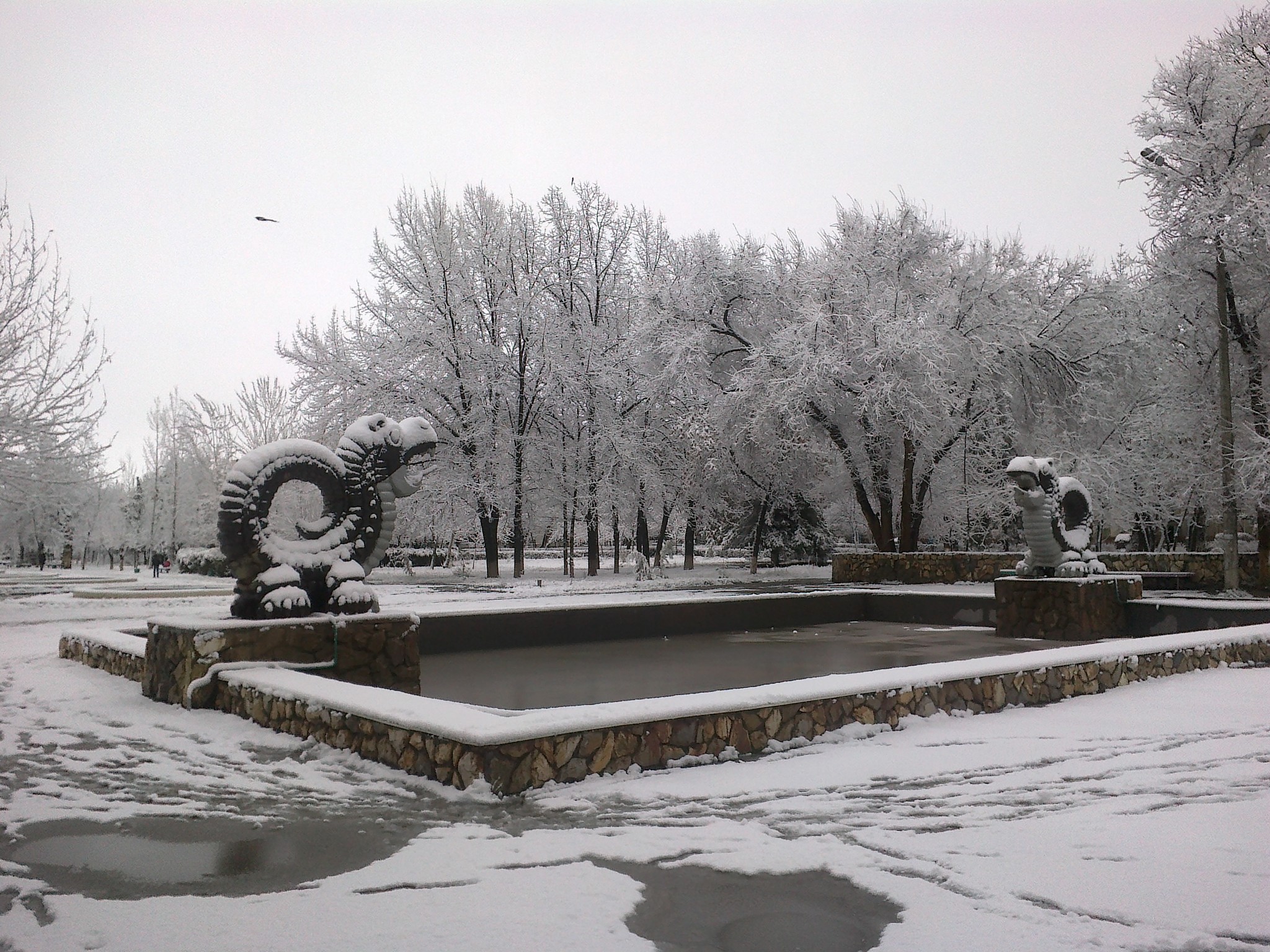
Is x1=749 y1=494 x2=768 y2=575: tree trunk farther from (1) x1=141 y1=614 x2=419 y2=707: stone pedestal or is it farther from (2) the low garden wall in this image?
(1) x1=141 y1=614 x2=419 y2=707: stone pedestal

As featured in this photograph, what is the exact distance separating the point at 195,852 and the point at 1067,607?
13.3m

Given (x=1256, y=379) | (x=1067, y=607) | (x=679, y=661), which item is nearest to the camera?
(x=679, y=661)

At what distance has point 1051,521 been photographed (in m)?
14.8

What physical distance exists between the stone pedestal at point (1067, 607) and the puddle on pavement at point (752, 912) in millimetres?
11900

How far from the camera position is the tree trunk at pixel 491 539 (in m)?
28.3

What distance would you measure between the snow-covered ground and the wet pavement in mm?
2994

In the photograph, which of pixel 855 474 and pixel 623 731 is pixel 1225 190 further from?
pixel 623 731

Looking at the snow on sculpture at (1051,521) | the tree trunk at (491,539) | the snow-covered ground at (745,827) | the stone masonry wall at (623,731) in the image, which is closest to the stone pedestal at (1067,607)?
the snow on sculpture at (1051,521)

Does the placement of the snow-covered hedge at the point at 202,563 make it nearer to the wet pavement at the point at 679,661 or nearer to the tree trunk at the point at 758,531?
the tree trunk at the point at 758,531

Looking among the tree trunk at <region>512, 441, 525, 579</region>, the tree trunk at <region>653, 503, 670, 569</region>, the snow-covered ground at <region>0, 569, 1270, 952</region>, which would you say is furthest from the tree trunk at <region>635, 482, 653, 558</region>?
the snow-covered ground at <region>0, 569, 1270, 952</region>

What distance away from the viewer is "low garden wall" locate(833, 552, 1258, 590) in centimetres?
2258

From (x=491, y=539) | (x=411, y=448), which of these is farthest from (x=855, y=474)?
(x=411, y=448)

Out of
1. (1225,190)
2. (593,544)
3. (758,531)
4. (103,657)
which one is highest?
(1225,190)

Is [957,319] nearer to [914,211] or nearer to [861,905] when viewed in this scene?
[914,211]
